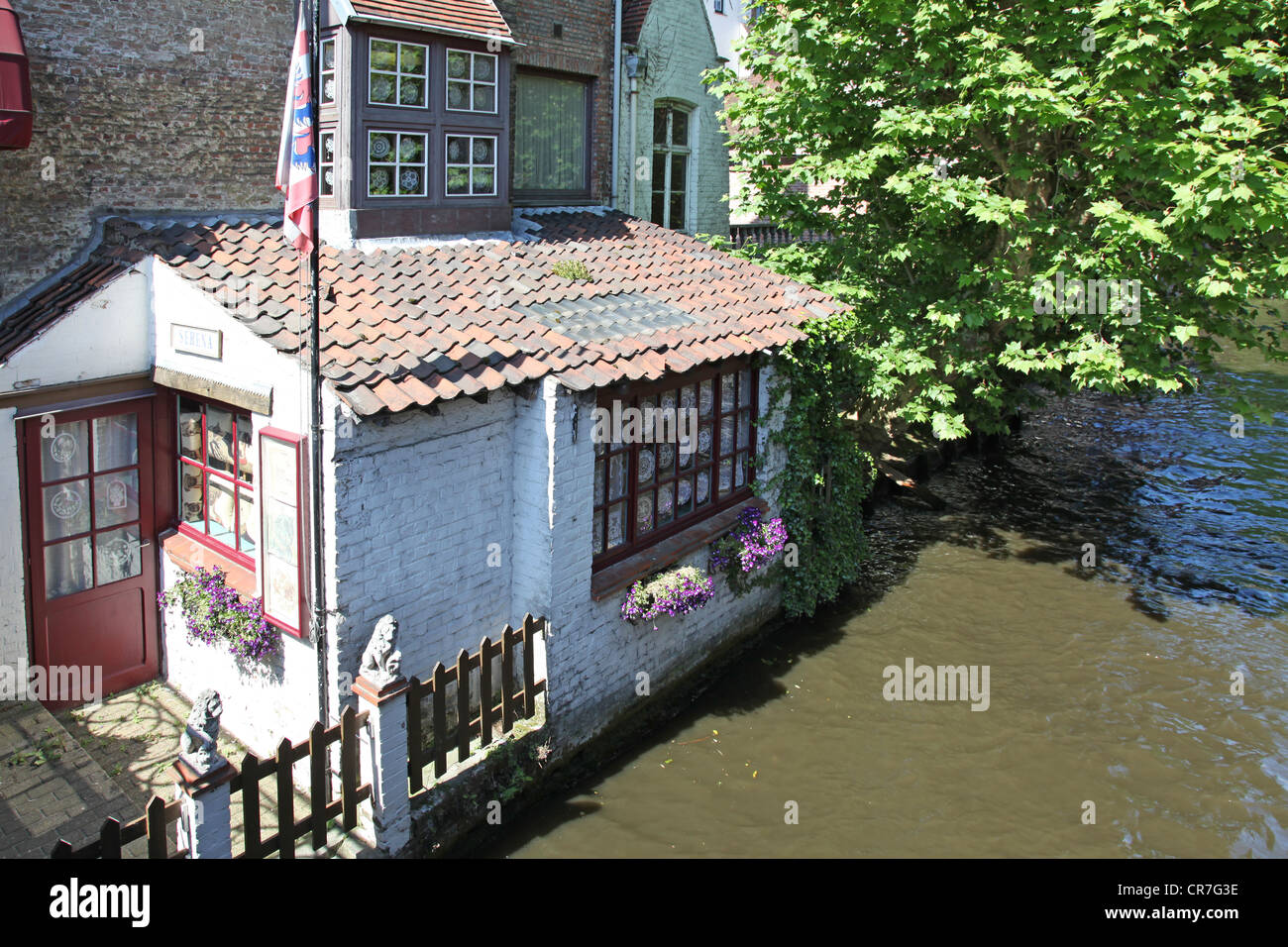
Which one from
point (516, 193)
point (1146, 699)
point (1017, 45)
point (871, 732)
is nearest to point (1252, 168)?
point (1017, 45)

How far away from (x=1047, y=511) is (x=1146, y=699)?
620 cm

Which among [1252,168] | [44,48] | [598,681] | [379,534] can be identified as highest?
[44,48]

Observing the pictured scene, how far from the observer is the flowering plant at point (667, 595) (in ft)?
30.2

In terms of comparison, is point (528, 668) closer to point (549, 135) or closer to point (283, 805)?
point (283, 805)

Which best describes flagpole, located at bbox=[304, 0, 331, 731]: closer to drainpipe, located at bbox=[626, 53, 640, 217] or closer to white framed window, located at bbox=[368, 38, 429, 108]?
white framed window, located at bbox=[368, 38, 429, 108]

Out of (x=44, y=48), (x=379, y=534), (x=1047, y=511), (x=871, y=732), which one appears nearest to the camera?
(x=379, y=534)

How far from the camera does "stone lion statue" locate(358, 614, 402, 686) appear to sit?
690cm

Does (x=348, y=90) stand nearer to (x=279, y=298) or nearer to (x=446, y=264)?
(x=446, y=264)

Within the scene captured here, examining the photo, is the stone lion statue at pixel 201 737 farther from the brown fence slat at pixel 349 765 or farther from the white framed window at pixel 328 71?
the white framed window at pixel 328 71

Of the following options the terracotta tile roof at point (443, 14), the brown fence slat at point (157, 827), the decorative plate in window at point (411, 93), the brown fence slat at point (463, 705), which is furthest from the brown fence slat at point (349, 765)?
the terracotta tile roof at point (443, 14)

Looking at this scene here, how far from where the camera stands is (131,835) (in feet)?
18.0

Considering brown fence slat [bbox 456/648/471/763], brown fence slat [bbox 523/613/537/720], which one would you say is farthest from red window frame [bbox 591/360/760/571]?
brown fence slat [bbox 456/648/471/763]

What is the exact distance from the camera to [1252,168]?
9820 millimetres

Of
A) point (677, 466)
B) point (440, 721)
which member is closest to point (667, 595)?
point (677, 466)
